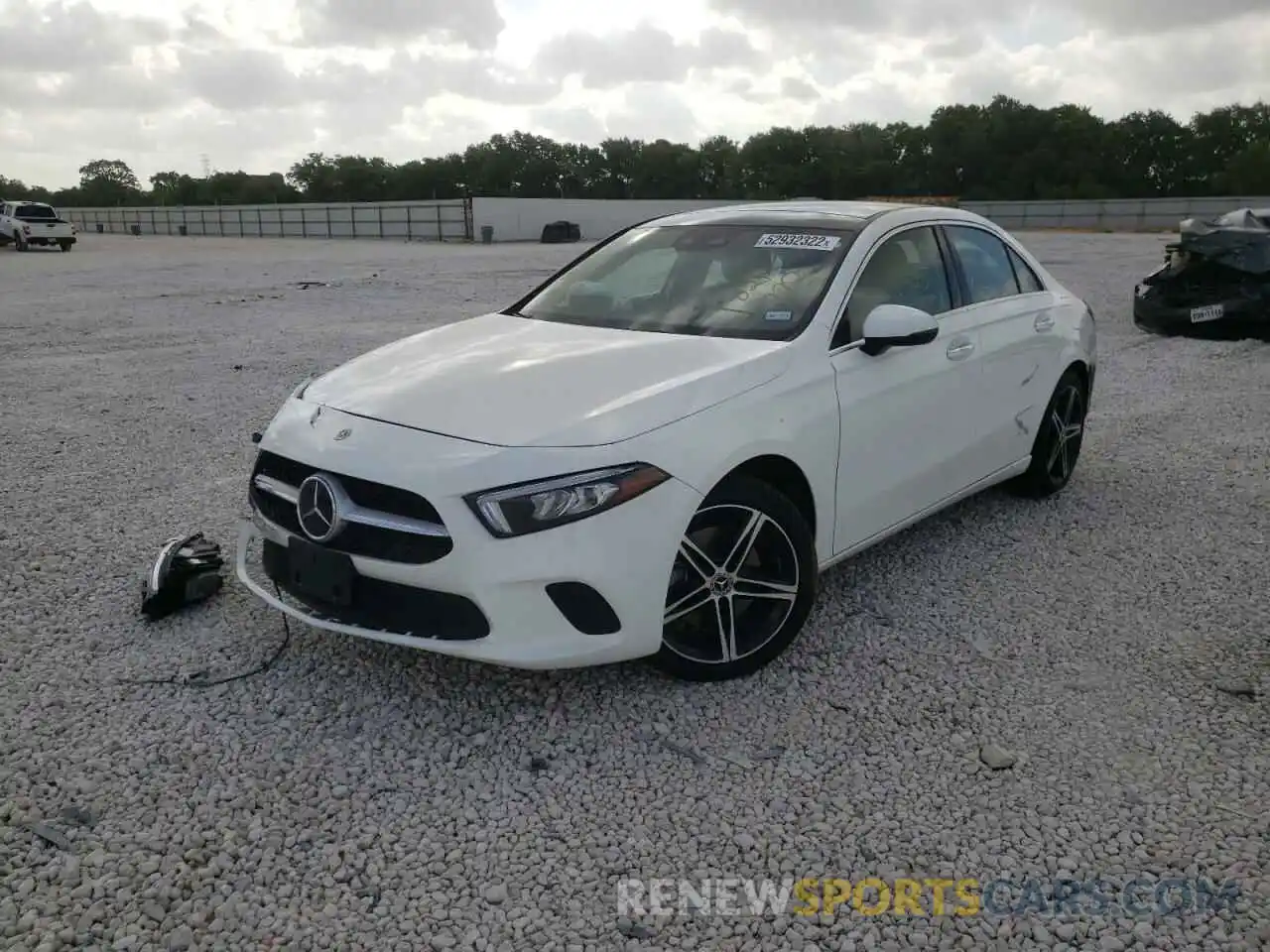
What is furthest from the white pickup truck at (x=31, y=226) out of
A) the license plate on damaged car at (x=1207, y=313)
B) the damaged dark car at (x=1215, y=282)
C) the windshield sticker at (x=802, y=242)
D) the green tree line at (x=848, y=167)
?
the green tree line at (x=848, y=167)

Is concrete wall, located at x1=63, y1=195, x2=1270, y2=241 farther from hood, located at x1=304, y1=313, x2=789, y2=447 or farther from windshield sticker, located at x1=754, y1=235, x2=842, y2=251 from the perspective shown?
hood, located at x1=304, y1=313, x2=789, y2=447

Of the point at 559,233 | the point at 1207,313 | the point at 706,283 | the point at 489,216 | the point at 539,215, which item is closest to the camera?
the point at 706,283

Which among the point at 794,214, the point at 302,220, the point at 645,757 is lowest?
the point at 645,757

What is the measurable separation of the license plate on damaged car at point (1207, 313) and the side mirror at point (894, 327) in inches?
353

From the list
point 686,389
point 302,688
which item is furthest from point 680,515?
point 302,688

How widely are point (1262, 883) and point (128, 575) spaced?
4.27 m

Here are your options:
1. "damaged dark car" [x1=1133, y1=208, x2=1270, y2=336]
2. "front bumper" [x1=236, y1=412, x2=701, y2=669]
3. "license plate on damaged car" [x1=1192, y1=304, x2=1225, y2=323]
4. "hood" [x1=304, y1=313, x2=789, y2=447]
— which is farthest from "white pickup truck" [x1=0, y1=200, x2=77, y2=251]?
"front bumper" [x1=236, y1=412, x2=701, y2=669]

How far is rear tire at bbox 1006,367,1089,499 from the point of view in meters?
5.42

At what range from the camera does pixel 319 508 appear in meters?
3.22

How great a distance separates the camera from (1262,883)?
2551mm

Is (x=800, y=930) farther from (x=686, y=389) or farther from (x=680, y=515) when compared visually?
(x=686, y=389)

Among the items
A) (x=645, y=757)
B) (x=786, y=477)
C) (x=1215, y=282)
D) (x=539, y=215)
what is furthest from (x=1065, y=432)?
(x=539, y=215)

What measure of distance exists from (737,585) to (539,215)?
46.6 meters

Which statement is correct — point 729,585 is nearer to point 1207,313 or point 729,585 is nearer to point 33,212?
point 1207,313
